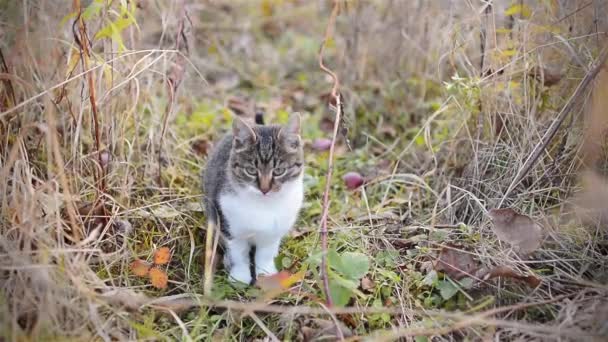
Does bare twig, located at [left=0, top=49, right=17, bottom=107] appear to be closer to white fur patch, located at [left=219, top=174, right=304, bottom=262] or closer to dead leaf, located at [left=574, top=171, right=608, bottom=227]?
white fur patch, located at [left=219, top=174, right=304, bottom=262]

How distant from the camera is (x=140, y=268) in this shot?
2672mm

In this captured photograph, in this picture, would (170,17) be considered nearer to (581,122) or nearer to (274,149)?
(274,149)

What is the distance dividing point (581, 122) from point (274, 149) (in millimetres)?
1473

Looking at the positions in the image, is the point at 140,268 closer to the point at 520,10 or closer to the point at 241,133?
the point at 241,133

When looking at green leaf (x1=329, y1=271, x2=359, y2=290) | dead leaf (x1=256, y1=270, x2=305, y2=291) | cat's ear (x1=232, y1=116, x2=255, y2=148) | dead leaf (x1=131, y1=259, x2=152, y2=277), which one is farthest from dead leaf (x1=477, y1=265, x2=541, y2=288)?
dead leaf (x1=131, y1=259, x2=152, y2=277)

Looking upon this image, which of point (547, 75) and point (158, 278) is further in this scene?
point (547, 75)

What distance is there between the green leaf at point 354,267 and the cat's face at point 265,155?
0.48 metres

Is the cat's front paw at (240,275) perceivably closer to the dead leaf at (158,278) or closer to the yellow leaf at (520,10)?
the dead leaf at (158,278)

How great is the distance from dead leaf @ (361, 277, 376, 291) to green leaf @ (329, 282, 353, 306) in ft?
0.87

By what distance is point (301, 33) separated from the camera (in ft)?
19.2

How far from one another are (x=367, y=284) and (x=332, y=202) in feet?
2.92

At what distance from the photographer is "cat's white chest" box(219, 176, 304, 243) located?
276 centimetres

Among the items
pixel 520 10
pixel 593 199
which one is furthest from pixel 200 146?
pixel 593 199

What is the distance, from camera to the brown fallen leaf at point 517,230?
102 inches
